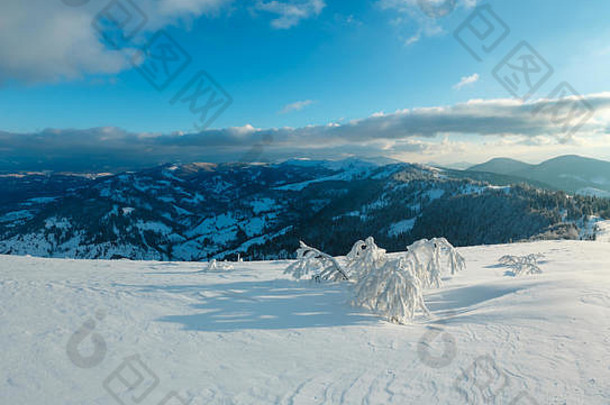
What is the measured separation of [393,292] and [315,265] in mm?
4198

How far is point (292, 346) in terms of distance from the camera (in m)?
6.55

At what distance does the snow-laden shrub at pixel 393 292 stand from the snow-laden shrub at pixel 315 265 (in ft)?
9.09

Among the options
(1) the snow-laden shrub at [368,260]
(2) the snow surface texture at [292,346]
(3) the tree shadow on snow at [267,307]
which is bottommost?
(3) the tree shadow on snow at [267,307]

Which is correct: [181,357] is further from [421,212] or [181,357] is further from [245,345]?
[421,212]

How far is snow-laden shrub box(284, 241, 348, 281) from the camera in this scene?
11.8 meters

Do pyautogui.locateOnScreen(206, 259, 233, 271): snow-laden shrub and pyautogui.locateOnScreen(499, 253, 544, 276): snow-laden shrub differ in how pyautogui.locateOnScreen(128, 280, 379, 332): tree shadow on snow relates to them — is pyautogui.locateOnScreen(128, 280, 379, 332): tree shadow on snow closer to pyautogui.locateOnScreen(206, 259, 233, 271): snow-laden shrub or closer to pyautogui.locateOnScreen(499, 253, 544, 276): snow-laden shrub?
pyautogui.locateOnScreen(206, 259, 233, 271): snow-laden shrub

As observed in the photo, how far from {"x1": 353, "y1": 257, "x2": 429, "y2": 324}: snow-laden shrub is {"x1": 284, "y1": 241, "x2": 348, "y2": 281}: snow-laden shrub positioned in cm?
277

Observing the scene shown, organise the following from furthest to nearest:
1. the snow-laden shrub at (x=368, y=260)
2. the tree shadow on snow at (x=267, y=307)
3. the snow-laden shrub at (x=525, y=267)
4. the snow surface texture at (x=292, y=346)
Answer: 1. the snow-laden shrub at (x=525, y=267)
2. the snow-laden shrub at (x=368, y=260)
3. the tree shadow on snow at (x=267, y=307)
4. the snow surface texture at (x=292, y=346)

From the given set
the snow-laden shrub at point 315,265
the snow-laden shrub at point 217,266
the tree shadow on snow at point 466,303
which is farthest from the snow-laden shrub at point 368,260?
the snow-laden shrub at point 217,266

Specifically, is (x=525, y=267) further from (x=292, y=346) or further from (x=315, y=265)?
(x=292, y=346)

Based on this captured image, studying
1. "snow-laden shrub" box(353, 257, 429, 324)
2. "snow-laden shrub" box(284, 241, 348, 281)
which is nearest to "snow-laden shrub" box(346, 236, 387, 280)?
"snow-laden shrub" box(284, 241, 348, 281)

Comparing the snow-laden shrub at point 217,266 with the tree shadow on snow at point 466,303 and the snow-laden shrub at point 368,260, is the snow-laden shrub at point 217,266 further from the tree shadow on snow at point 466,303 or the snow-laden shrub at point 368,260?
the tree shadow on snow at point 466,303

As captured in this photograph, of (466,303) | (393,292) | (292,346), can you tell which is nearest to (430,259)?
(466,303)

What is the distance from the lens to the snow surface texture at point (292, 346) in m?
4.87
